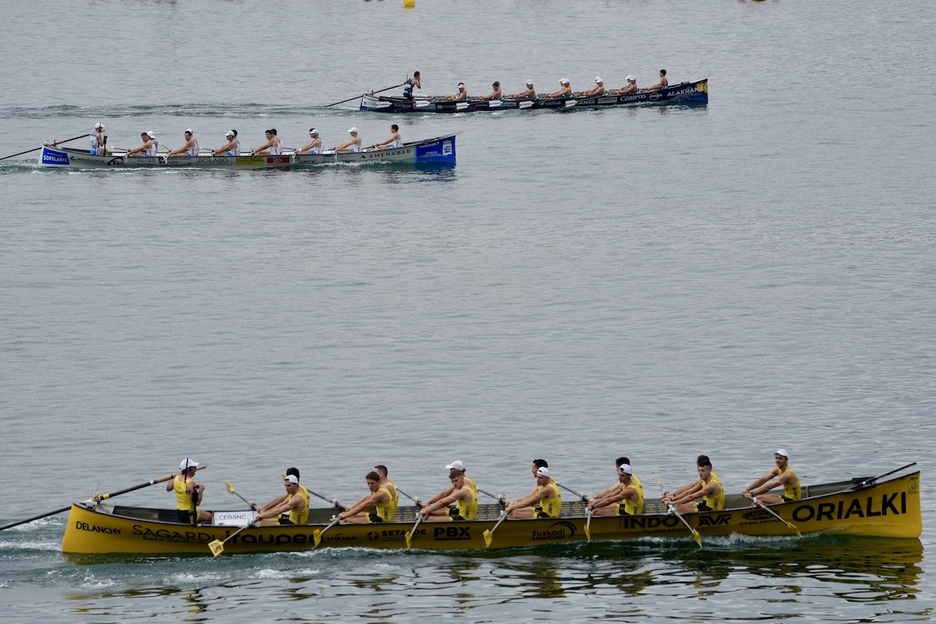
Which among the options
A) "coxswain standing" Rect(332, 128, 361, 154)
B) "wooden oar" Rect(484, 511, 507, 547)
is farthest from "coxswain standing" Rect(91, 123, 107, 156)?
"wooden oar" Rect(484, 511, 507, 547)

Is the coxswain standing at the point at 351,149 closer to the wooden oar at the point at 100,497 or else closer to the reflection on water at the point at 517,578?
the wooden oar at the point at 100,497

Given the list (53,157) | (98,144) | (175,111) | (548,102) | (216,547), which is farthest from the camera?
(175,111)

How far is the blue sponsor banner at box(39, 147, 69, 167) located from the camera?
7044 cm

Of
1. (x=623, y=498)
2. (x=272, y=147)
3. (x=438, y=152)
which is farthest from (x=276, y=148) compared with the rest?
(x=623, y=498)

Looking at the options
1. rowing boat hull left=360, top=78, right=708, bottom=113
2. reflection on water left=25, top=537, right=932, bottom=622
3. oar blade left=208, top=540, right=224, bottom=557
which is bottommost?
reflection on water left=25, top=537, right=932, bottom=622

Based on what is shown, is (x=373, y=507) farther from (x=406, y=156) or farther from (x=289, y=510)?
(x=406, y=156)

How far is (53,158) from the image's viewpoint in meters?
70.8

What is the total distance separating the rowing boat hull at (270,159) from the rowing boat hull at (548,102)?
1369cm

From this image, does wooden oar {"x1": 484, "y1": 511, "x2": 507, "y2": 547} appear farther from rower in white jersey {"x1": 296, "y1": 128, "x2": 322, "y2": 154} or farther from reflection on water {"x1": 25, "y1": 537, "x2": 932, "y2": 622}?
rower in white jersey {"x1": 296, "y1": 128, "x2": 322, "y2": 154}

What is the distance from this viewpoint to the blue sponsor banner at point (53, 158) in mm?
70438

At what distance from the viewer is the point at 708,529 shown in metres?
31.2

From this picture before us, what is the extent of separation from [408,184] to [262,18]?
204 feet

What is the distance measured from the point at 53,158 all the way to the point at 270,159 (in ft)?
35.6

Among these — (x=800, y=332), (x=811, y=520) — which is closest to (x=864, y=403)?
(x=800, y=332)
